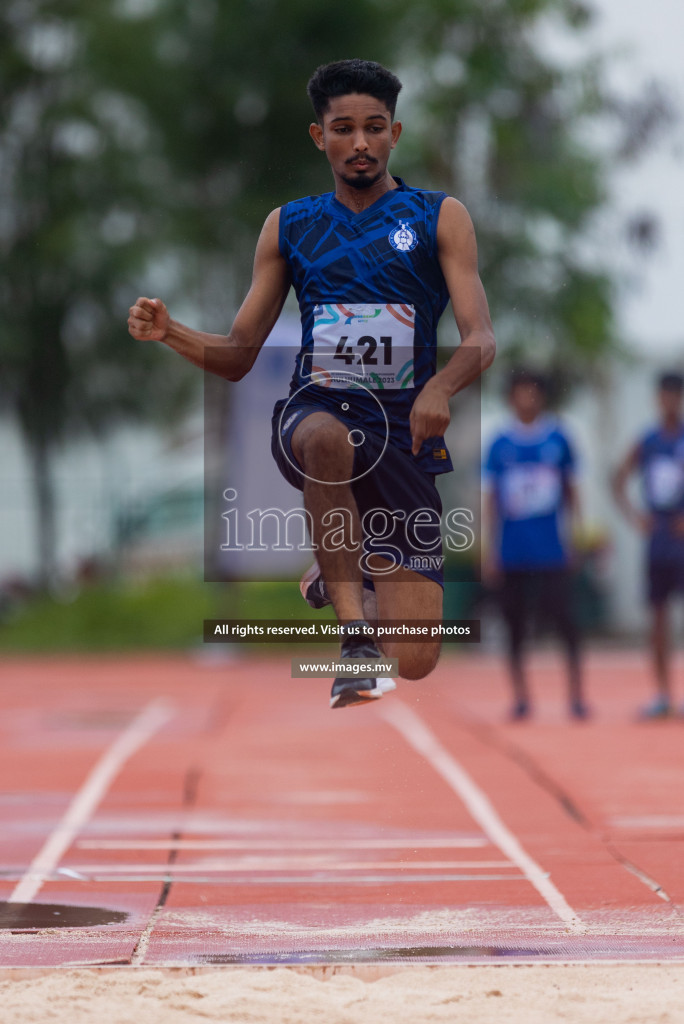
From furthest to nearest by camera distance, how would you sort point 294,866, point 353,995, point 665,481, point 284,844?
point 665,481 < point 284,844 < point 294,866 < point 353,995

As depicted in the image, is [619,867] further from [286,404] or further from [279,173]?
[279,173]

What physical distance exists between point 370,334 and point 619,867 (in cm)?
242

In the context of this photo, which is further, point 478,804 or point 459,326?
point 478,804

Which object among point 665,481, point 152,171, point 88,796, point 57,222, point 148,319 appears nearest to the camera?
point 148,319

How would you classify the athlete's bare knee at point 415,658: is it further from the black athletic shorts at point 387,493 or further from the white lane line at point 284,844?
the white lane line at point 284,844

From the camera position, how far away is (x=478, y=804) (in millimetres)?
7090

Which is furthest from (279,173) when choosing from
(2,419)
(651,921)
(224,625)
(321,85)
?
(2,419)

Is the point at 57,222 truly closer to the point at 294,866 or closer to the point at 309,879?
the point at 294,866

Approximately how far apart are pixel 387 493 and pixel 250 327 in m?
0.68

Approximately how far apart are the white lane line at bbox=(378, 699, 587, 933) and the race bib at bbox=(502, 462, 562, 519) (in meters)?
1.61

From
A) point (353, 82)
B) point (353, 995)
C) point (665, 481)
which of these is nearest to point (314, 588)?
point (353, 995)

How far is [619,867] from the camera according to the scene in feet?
18.3

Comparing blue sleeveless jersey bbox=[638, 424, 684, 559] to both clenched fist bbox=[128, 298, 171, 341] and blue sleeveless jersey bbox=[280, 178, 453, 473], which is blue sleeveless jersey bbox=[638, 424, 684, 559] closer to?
blue sleeveless jersey bbox=[280, 178, 453, 473]

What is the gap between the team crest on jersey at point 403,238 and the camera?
4.31 m
